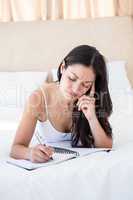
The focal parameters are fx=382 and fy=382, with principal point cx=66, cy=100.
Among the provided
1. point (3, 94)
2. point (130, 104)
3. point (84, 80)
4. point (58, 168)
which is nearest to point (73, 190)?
point (58, 168)

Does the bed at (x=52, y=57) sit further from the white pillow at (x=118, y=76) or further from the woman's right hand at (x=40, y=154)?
the woman's right hand at (x=40, y=154)

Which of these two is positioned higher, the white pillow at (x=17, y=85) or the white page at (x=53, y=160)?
the white pillow at (x=17, y=85)

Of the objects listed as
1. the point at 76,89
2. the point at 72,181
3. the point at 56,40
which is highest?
the point at 56,40

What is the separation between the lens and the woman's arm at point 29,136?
153 cm

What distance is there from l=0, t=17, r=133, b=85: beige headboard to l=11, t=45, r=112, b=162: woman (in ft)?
4.67

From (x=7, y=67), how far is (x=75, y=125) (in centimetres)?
172

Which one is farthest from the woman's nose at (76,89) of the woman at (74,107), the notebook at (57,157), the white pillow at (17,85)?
the white pillow at (17,85)

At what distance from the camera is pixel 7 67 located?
11.5 ft

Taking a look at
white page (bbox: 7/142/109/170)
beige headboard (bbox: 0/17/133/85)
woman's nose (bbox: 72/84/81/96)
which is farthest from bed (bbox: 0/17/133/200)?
A: woman's nose (bbox: 72/84/81/96)

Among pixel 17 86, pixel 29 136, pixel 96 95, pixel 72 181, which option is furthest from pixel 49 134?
pixel 17 86

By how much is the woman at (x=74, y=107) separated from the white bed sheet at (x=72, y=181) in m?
0.24

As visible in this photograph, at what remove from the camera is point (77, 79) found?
5.71 feet

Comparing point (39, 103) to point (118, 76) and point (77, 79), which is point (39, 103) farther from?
point (118, 76)

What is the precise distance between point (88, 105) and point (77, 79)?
0.53 feet
